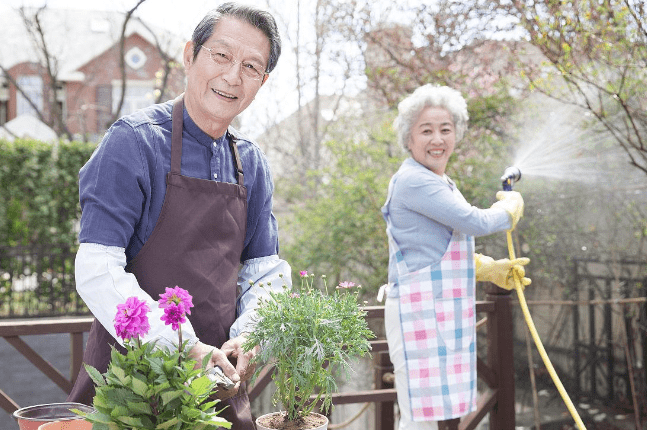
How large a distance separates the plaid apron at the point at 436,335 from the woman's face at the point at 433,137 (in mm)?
321

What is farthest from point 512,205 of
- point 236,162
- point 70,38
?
point 70,38

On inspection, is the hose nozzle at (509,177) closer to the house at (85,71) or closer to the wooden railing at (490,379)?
the wooden railing at (490,379)

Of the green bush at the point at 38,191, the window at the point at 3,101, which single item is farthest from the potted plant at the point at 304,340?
the window at the point at 3,101

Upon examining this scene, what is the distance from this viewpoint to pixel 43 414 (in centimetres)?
109

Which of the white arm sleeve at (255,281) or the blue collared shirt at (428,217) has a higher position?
the blue collared shirt at (428,217)

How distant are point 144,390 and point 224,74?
2.55ft

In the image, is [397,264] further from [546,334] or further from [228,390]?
[546,334]

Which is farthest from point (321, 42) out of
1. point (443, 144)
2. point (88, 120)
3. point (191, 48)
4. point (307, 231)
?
point (88, 120)

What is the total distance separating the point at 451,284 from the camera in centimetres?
248

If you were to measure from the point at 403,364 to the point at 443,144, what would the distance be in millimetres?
845

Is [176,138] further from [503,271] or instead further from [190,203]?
[503,271]

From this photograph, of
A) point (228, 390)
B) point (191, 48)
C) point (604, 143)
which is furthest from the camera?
point (604, 143)

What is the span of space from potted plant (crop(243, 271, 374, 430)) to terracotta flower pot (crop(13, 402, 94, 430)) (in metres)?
0.38

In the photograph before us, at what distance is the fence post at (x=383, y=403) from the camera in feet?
10.4
